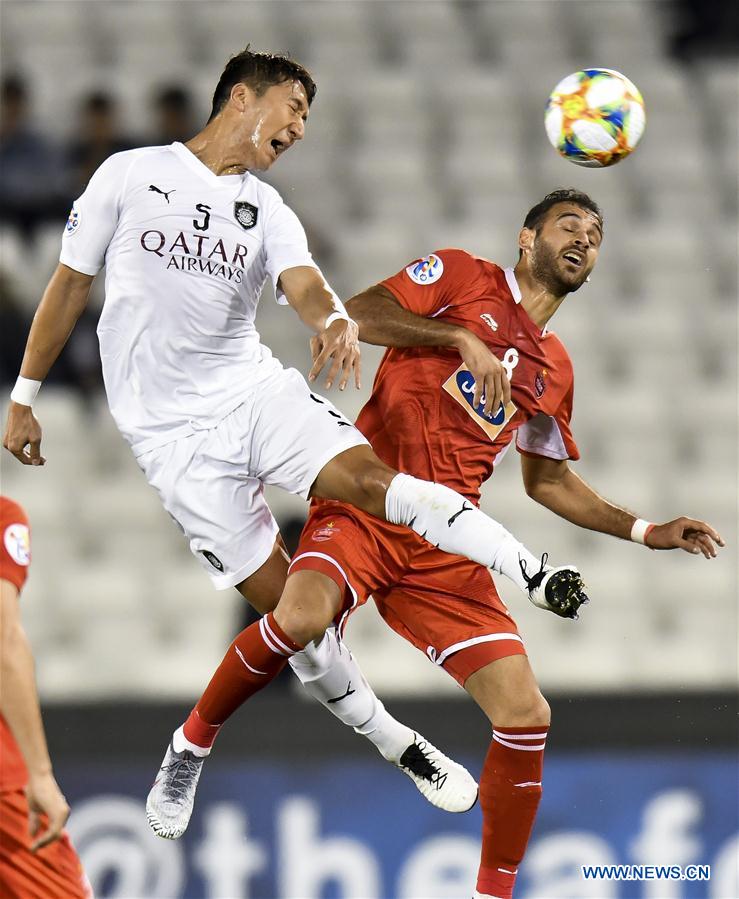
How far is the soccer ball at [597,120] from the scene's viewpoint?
4.41m

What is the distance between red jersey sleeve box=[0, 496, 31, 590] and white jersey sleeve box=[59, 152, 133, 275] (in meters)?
1.17

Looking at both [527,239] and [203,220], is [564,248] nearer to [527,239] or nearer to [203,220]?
[527,239]

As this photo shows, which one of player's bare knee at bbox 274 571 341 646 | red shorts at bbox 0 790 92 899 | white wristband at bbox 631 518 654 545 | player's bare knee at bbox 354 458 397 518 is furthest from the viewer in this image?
white wristband at bbox 631 518 654 545

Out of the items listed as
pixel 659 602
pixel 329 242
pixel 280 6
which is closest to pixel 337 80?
pixel 280 6

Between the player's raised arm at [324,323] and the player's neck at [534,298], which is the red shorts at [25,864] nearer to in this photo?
the player's raised arm at [324,323]

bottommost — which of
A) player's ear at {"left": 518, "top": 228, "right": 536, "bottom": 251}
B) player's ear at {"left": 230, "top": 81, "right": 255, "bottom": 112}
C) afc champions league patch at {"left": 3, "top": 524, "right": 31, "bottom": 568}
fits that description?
afc champions league patch at {"left": 3, "top": 524, "right": 31, "bottom": 568}

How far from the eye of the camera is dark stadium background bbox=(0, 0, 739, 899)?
5672 mm

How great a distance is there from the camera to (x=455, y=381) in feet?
14.1

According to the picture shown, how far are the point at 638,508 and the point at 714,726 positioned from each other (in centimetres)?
196

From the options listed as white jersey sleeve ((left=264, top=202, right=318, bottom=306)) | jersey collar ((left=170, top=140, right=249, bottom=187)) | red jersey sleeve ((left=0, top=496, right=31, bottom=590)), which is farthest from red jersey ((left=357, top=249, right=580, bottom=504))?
red jersey sleeve ((left=0, top=496, right=31, bottom=590))

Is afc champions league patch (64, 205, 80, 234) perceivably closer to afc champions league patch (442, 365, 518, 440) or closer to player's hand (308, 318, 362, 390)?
player's hand (308, 318, 362, 390)

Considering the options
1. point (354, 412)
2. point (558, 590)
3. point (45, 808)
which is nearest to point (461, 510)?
point (558, 590)

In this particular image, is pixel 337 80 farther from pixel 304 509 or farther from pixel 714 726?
pixel 714 726

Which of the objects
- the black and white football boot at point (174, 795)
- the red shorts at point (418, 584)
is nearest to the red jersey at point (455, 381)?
the red shorts at point (418, 584)
